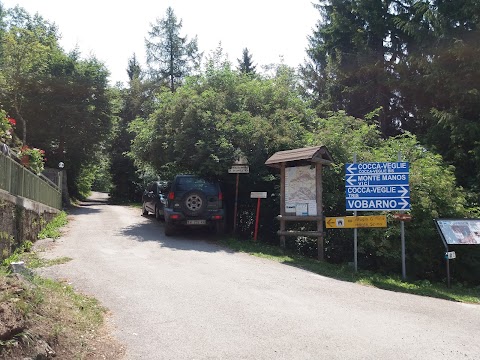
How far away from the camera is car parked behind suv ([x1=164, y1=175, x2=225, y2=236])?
12.9m

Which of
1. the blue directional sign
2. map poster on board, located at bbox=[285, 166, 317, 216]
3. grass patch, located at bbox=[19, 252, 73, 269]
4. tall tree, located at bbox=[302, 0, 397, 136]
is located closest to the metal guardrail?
grass patch, located at bbox=[19, 252, 73, 269]

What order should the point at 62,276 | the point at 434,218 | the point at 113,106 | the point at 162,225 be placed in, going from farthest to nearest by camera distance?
the point at 113,106
the point at 162,225
the point at 434,218
the point at 62,276

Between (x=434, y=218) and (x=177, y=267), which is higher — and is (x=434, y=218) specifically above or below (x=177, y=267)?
above

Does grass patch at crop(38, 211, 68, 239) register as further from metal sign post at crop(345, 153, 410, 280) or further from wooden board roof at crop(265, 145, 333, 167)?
metal sign post at crop(345, 153, 410, 280)

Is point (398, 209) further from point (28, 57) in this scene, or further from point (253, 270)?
point (28, 57)

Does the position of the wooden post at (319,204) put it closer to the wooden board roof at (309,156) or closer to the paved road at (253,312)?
the wooden board roof at (309,156)

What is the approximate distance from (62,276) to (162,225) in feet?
29.3

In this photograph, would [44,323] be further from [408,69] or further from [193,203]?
[408,69]

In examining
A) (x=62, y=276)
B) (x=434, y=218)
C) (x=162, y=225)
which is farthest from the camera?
(x=162, y=225)

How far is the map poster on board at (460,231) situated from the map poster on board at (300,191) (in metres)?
3.20

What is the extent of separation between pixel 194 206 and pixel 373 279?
20.0 feet

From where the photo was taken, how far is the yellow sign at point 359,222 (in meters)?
9.65

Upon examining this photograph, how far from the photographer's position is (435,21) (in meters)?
16.9

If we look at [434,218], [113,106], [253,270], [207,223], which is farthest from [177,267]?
[113,106]
